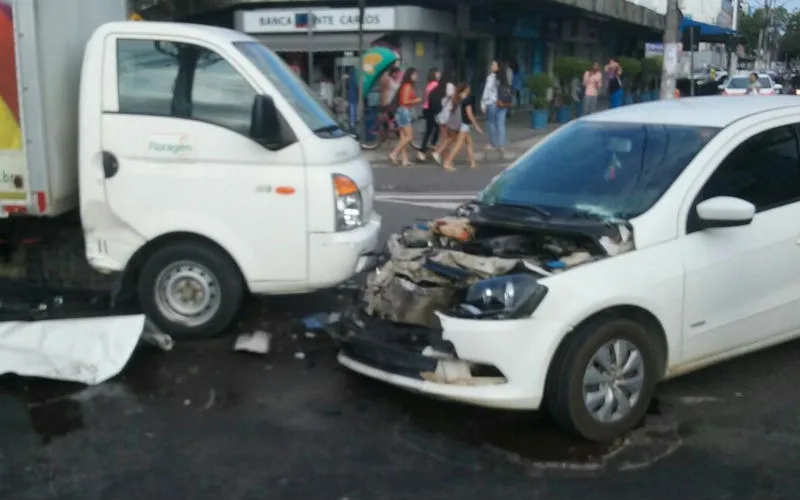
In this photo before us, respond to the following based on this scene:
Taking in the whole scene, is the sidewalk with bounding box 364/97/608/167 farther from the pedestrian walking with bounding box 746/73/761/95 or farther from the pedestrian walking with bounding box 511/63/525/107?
the pedestrian walking with bounding box 746/73/761/95

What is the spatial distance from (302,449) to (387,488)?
64 centimetres

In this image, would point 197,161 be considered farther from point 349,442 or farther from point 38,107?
point 349,442

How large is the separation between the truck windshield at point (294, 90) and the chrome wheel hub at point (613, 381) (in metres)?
2.68

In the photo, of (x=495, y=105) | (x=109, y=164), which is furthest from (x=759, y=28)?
(x=109, y=164)

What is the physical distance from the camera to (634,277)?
484 cm

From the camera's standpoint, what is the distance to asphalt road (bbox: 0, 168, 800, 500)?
4395mm

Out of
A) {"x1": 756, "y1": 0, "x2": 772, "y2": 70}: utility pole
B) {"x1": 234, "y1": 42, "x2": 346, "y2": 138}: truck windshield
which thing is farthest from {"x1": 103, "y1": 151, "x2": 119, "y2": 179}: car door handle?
{"x1": 756, "y1": 0, "x2": 772, "y2": 70}: utility pole

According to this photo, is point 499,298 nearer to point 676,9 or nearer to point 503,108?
point 503,108

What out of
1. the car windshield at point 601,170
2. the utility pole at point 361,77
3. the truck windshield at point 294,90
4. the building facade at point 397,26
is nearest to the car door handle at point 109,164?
the truck windshield at point 294,90

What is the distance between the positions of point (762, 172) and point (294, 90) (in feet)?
10.4

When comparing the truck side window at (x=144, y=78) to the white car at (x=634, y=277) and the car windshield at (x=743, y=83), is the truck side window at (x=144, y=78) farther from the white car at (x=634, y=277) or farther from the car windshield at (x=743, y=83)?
the car windshield at (x=743, y=83)

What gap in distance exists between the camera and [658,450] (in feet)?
15.7

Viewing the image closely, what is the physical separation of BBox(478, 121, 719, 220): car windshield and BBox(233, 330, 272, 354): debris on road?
1.75m

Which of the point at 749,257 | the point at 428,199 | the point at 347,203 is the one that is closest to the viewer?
the point at 749,257
